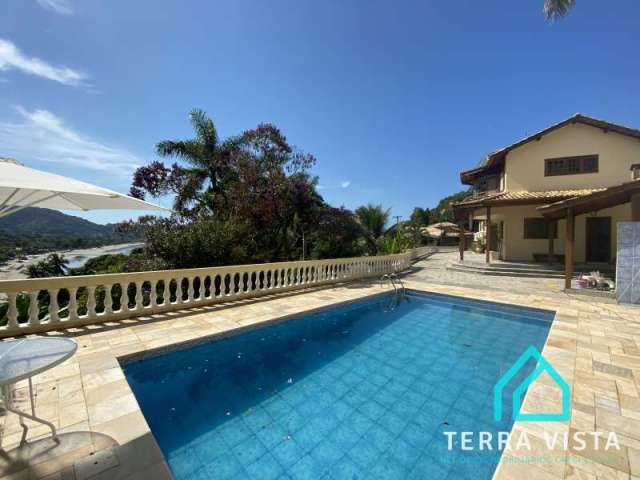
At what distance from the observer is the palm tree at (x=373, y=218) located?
2125 cm

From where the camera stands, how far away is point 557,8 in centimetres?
1017

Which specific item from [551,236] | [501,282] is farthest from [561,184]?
[501,282]

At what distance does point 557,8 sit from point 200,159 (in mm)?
17473

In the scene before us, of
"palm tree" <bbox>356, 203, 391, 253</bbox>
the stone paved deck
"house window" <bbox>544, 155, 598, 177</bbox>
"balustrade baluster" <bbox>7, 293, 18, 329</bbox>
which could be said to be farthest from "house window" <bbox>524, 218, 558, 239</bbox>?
"balustrade baluster" <bbox>7, 293, 18, 329</bbox>

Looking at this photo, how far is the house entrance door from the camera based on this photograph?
15.5 meters

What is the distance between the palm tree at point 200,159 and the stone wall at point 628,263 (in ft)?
55.1

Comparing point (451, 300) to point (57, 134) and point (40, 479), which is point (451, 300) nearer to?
point (40, 479)

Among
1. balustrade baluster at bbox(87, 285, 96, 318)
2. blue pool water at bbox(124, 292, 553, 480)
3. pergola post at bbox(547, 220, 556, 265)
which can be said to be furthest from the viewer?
pergola post at bbox(547, 220, 556, 265)

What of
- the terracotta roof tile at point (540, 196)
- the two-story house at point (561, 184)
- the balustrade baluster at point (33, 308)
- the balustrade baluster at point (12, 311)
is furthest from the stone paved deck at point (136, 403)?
the two-story house at point (561, 184)

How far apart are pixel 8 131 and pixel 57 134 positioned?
1348 millimetres

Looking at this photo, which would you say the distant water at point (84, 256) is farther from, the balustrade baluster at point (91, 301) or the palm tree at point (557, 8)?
the palm tree at point (557, 8)

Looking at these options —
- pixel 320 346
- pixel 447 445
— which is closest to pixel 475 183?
pixel 320 346

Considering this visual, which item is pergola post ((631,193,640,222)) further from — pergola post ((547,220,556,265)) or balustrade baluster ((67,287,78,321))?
balustrade baluster ((67,287,78,321))

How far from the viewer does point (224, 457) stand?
3018 millimetres
